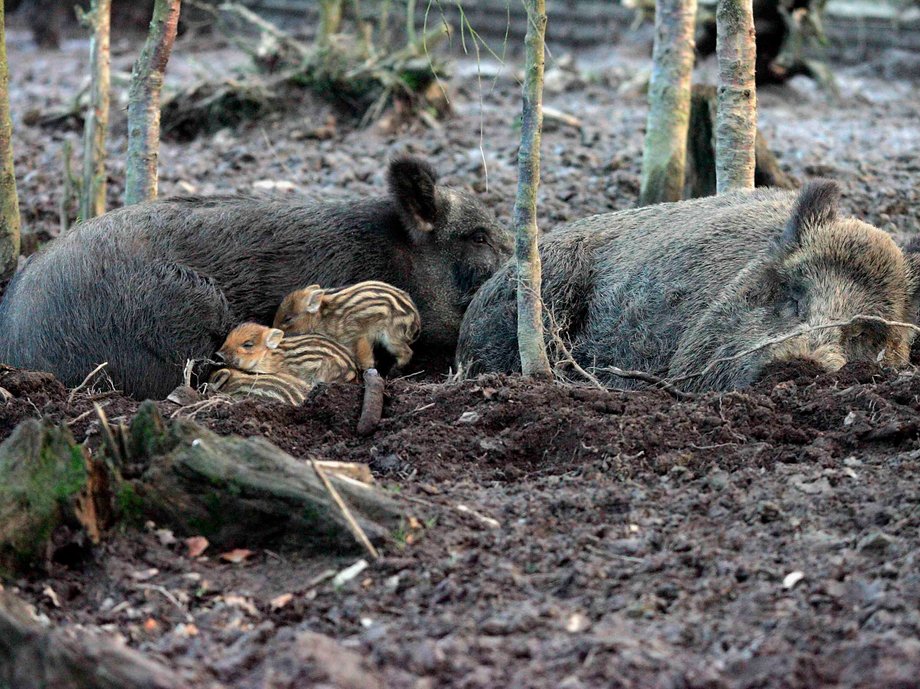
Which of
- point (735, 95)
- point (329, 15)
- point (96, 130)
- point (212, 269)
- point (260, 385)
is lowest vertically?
point (260, 385)

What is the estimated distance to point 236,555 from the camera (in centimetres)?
383

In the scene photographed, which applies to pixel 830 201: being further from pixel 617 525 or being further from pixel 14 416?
pixel 14 416

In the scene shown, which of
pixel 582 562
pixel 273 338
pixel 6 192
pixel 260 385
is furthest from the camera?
pixel 6 192

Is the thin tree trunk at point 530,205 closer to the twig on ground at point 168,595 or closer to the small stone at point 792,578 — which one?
the small stone at point 792,578

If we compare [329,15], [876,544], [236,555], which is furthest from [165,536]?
[329,15]

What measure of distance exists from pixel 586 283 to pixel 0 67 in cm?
364

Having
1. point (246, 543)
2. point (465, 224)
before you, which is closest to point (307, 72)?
point (465, 224)

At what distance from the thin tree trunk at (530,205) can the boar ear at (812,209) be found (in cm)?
134

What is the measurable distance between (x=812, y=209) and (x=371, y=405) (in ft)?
7.72

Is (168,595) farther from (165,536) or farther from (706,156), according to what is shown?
(706,156)

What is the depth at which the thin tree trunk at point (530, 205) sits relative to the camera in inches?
205

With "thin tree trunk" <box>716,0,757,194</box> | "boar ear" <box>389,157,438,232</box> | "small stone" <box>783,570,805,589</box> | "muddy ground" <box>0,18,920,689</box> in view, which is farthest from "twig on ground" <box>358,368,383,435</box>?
"thin tree trunk" <box>716,0,757,194</box>

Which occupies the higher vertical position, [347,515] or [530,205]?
[530,205]

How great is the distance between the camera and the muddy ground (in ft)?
10.0
